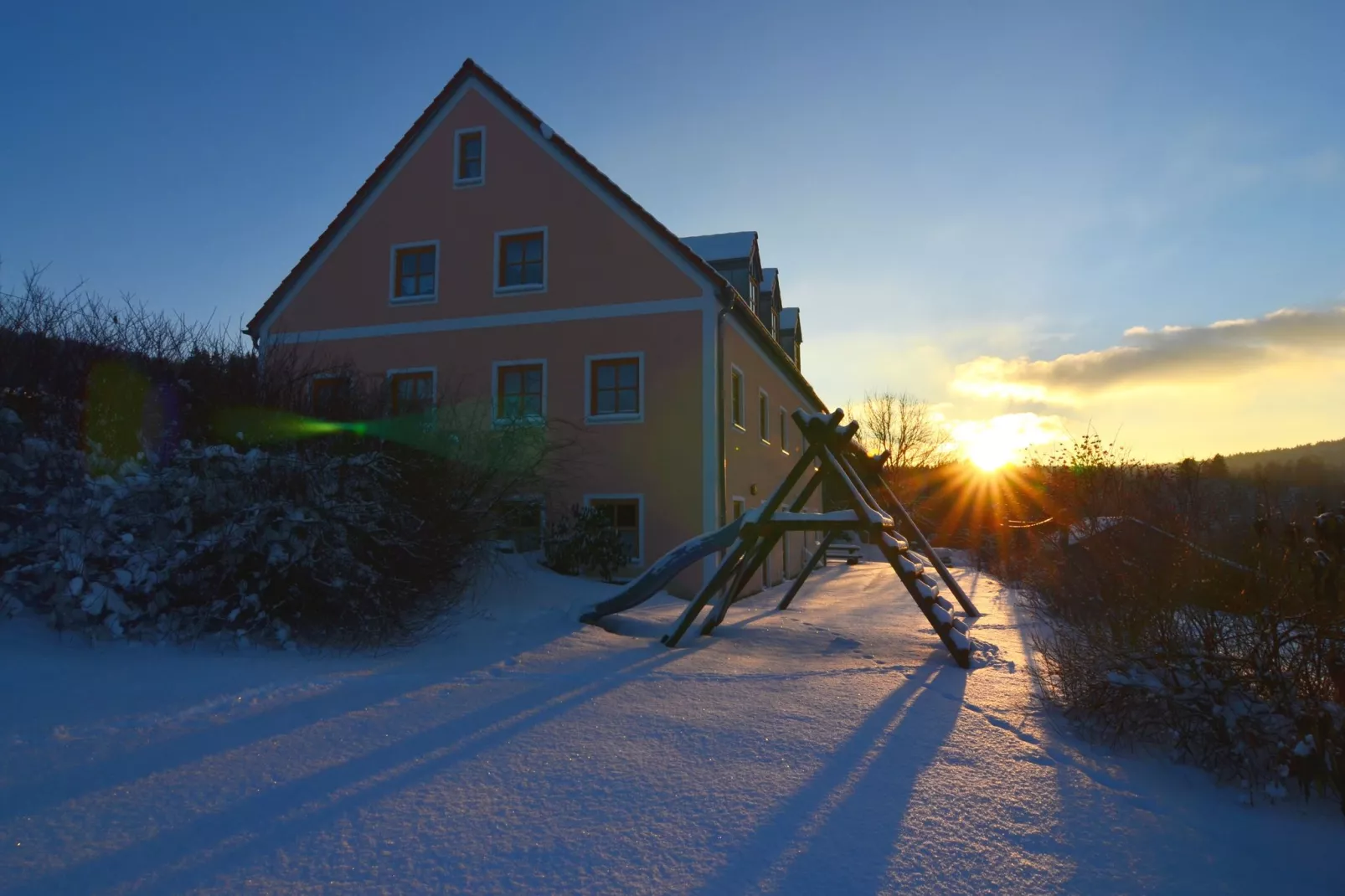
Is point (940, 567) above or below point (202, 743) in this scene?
above

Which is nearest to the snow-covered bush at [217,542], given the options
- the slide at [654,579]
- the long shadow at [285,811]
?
the long shadow at [285,811]

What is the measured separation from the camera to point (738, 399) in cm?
1670

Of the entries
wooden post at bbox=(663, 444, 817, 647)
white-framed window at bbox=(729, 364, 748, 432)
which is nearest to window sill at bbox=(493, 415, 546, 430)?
wooden post at bbox=(663, 444, 817, 647)

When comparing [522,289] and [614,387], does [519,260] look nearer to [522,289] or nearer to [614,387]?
[522,289]

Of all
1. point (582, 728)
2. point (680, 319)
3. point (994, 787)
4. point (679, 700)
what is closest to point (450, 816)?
point (582, 728)

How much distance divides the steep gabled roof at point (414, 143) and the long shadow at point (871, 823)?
1058 cm

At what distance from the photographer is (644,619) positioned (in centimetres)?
937

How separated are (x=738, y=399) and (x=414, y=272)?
7188 mm

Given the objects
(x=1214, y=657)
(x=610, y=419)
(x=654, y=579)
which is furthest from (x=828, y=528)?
(x=610, y=419)

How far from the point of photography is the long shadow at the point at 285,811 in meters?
2.88

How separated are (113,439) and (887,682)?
21.1 feet

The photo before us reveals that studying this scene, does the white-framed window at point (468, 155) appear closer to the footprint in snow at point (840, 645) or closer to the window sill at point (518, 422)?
the window sill at point (518, 422)

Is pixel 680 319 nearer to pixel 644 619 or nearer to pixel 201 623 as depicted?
pixel 644 619

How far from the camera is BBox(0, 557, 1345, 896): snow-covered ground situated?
3105 mm
